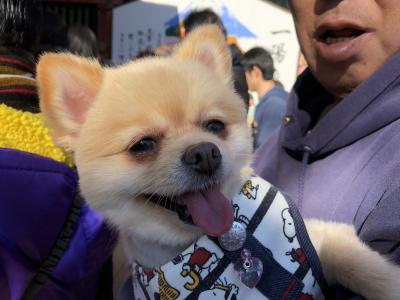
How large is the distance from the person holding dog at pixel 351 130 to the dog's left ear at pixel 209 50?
314 mm

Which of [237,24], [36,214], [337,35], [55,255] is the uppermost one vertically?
[337,35]

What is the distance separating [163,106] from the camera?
125 centimetres

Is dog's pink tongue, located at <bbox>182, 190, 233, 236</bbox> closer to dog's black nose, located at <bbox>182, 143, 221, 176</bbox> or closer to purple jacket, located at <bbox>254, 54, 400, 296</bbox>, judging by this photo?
dog's black nose, located at <bbox>182, 143, 221, 176</bbox>

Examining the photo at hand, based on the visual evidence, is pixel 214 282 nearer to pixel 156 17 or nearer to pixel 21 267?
pixel 21 267

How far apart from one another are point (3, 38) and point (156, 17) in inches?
213

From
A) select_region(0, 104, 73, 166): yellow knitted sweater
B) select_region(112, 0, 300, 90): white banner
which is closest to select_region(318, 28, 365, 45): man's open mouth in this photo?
select_region(0, 104, 73, 166): yellow knitted sweater

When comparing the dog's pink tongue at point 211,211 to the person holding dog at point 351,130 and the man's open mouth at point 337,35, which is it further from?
the man's open mouth at point 337,35

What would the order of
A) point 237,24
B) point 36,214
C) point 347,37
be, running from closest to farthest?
point 36,214
point 347,37
point 237,24

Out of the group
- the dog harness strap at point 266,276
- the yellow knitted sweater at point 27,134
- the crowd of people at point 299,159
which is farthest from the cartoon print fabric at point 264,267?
the yellow knitted sweater at point 27,134

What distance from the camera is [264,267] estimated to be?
3.88 ft

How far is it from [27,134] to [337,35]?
1.01 meters

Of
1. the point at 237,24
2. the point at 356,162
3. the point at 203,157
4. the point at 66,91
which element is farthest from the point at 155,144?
the point at 237,24

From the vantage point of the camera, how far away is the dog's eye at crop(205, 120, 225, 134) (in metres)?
1.34

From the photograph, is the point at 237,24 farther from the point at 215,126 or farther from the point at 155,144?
the point at 155,144
